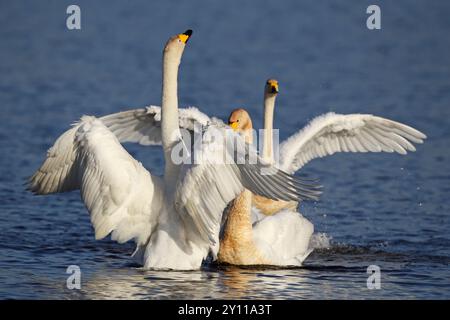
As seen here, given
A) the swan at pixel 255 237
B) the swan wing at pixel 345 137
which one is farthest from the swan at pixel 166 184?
the swan wing at pixel 345 137

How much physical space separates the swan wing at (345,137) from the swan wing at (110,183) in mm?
3493

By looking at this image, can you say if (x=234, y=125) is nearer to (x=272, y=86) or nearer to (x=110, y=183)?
(x=110, y=183)

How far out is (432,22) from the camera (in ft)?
103

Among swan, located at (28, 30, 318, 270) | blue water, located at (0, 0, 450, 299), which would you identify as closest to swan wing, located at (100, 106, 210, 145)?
blue water, located at (0, 0, 450, 299)

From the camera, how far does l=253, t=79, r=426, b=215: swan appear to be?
14945 millimetres

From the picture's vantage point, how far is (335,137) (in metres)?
15.5

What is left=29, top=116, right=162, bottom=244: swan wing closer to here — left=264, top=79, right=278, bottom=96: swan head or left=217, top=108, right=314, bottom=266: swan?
left=217, top=108, right=314, bottom=266: swan

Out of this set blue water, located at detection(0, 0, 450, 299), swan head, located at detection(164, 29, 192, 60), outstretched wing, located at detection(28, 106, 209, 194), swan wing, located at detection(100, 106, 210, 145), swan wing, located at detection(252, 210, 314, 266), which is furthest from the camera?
swan wing, located at detection(100, 106, 210, 145)

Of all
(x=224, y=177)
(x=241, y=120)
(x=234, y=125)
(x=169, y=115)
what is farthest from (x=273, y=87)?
(x=224, y=177)

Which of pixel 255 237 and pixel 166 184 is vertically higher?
pixel 166 184

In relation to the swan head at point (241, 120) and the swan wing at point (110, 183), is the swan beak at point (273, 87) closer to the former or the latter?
the swan head at point (241, 120)

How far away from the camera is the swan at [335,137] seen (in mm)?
14945

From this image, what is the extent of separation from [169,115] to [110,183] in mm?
1137

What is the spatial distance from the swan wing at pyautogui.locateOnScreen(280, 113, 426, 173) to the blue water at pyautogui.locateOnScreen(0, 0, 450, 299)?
0.85 m
